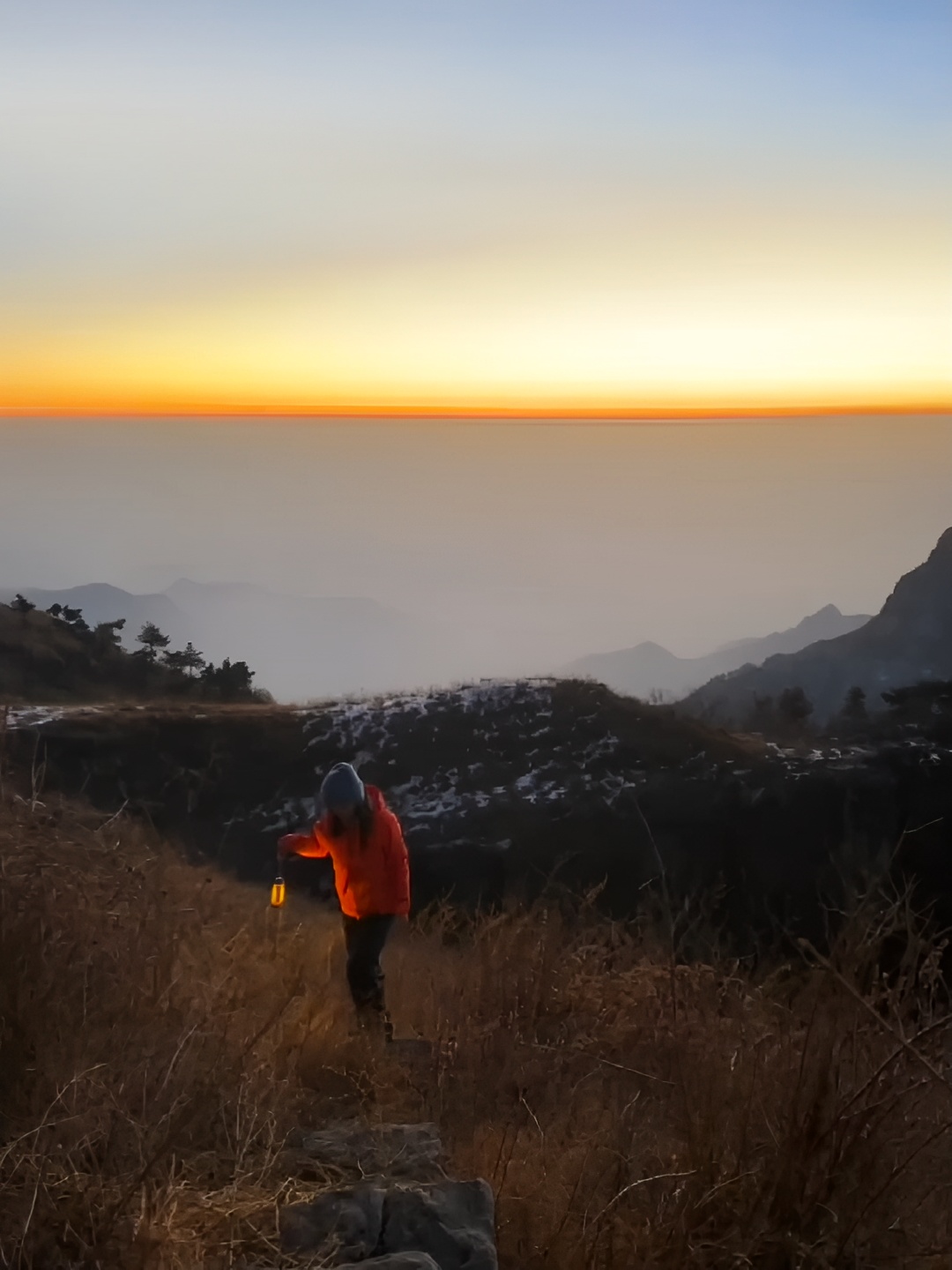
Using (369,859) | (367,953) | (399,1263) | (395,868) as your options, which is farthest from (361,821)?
(399,1263)

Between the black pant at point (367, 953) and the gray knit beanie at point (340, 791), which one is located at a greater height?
the gray knit beanie at point (340, 791)

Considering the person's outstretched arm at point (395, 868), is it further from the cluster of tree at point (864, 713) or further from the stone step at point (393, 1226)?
the cluster of tree at point (864, 713)

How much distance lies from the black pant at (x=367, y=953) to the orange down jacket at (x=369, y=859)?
0.05 metres

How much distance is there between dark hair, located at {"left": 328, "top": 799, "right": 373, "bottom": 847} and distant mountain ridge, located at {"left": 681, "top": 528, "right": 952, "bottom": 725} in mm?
21286

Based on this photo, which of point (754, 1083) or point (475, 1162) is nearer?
point (754, 1083)

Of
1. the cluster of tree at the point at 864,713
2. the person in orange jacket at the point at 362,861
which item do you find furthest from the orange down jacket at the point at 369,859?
the cluster of tree at the point at 864,713

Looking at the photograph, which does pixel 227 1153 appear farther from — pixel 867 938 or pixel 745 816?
pixel 745 816

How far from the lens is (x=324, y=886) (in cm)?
1493

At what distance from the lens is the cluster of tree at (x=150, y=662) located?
22094 mm

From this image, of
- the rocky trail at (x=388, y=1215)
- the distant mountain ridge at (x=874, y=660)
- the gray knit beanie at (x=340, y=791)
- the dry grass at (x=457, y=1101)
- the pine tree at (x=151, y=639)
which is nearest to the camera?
the rocky trail at (x=388, y=1215)

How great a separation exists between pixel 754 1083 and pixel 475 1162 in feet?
3.50

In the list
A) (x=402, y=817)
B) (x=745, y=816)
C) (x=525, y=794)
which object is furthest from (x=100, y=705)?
(x=745, y=816)

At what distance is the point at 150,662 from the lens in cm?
2262

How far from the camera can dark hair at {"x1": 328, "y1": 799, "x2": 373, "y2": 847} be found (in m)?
6.31
